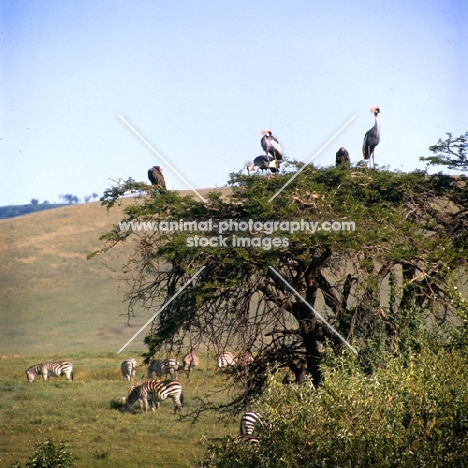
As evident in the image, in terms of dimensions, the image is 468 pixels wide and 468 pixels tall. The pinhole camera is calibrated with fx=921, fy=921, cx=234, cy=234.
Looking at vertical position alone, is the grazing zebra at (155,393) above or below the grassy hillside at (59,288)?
below

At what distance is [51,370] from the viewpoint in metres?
26.2

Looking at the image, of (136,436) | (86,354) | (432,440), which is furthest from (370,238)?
(86,354)

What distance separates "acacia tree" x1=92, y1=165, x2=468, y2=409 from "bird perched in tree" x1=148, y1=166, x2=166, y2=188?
44.2 inches

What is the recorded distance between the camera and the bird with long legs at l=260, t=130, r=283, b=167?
15727 millimetres

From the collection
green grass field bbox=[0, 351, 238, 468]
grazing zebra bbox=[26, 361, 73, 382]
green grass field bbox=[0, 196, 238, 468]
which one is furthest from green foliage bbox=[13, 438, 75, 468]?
grazing zebra bbox=[26, 361, 73, 382]

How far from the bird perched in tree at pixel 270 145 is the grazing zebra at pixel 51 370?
501 inches

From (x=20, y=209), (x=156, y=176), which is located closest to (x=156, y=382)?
(x=156, y=176)

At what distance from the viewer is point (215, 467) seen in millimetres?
9258

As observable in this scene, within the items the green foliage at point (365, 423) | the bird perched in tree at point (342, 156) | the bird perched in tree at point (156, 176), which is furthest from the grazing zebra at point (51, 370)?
the green foliage at point (365, 423)

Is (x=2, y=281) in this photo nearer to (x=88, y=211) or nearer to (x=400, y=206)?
(x=88, y=211)

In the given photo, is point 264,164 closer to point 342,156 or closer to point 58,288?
point 342,156

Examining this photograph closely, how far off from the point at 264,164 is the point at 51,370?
13413 millimetres

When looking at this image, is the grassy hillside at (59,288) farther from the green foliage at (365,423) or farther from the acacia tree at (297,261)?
the green foliage at (365,423)

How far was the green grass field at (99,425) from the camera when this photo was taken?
16281 mm
